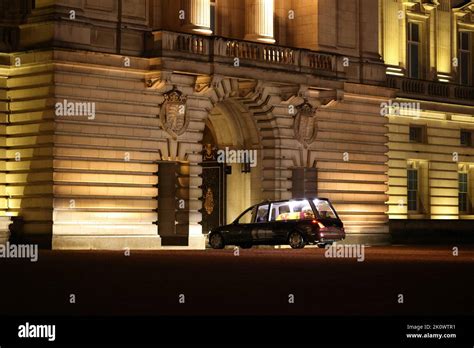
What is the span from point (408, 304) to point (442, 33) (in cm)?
4942

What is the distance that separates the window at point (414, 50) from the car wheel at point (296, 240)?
2080cm

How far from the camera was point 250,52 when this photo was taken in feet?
177

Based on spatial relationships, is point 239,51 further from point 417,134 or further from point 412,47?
point 417,134

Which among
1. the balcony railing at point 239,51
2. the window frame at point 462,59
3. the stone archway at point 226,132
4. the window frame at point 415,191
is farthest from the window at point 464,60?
the stone archway at point 226,132

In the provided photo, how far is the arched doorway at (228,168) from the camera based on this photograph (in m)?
57.2

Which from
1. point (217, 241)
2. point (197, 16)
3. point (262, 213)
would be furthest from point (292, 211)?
point (197, 16)

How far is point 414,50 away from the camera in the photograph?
68375 mm

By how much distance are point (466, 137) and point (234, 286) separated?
47.5 m

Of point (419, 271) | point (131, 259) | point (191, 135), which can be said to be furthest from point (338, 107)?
point (419, 271)

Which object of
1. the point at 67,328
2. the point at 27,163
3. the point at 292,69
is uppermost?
the point at 292,69

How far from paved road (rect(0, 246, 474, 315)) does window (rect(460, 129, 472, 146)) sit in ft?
110

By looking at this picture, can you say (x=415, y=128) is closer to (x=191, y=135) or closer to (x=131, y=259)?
(x=191, y=135)

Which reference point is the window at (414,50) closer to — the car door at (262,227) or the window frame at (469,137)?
the window frame at (469,137)

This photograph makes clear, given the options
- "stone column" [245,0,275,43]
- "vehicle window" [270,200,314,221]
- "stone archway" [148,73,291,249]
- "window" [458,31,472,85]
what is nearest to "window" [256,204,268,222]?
"vehicle window" [270,200,314,221]
